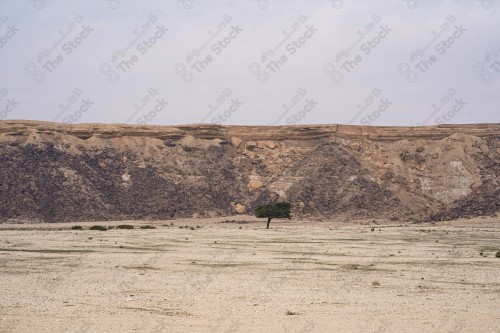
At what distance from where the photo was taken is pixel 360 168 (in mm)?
78188

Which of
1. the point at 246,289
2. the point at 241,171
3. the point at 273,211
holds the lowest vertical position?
the point at 246,289

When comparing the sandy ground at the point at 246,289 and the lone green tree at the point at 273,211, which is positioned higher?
the lone green tree at the point at 273,211

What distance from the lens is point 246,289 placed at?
1939cm

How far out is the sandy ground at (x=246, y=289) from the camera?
14422mm

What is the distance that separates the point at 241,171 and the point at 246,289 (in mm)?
62610

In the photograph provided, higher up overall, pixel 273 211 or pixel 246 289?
pixel 273 211

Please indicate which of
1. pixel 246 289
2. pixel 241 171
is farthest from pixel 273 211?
pixel 246 289

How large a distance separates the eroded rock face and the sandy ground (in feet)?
124

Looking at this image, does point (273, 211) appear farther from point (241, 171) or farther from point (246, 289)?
point (246, 289)

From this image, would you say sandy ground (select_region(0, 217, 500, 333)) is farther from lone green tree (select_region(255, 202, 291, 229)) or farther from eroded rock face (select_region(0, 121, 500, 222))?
eroded rock face (select_region(0, 121, 500, 222))

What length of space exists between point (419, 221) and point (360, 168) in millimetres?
11052

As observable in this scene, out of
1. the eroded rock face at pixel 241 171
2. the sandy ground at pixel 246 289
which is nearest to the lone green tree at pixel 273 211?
the eroded rock face at pixel 241 171

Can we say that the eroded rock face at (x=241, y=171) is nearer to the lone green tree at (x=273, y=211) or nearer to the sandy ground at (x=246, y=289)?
the lone green tree at (x=273, y=211)

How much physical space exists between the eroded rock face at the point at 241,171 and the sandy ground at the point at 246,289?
37.8m
